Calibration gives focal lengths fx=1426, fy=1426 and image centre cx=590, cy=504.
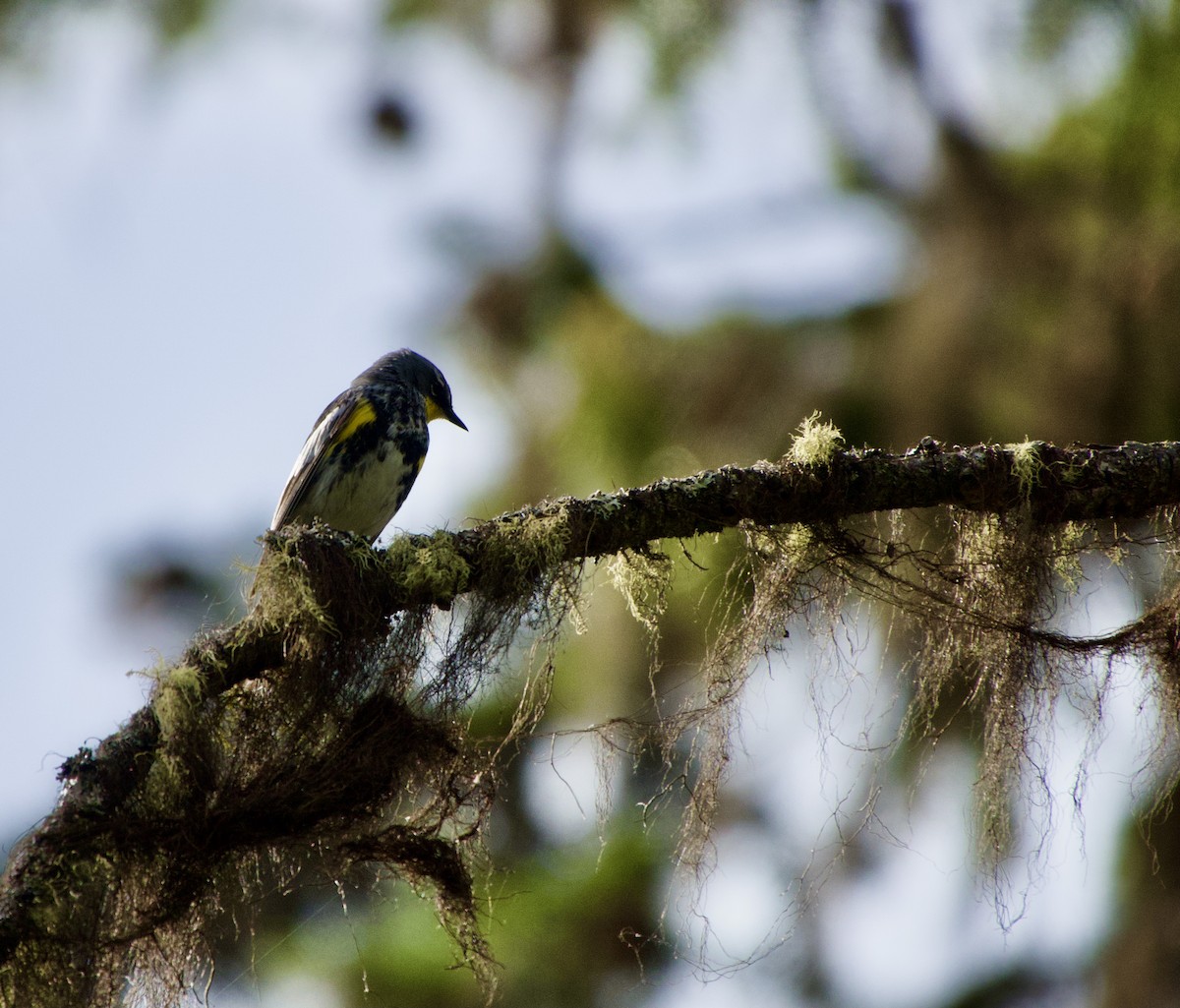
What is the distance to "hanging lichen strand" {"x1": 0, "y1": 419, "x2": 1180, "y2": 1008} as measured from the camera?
8.78 feet

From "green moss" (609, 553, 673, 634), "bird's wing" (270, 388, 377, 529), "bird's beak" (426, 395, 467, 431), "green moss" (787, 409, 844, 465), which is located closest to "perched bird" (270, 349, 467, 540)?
"bird's wing" (270, 388, 377, 529)

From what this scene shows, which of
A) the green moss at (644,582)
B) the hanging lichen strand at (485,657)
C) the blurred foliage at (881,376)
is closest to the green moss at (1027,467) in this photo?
the hanging lichen strand at (485,657)

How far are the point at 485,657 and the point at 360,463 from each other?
1912 millimetres

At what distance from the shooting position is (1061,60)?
5531mm

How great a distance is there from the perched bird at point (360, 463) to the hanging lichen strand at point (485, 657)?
5.60 feet

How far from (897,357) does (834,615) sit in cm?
270

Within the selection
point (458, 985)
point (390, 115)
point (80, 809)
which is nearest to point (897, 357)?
point (390, 115)

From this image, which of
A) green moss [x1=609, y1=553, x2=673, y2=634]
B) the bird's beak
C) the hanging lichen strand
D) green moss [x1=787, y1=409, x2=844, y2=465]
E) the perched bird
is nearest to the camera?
the hanging lichen strand

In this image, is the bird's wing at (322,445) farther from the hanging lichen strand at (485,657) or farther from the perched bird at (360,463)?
the hanging lichen strand at (485,657)

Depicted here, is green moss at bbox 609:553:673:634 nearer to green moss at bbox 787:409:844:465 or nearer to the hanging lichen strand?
the hanging lichen strand

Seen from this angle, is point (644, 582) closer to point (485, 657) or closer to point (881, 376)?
point (485, 657)

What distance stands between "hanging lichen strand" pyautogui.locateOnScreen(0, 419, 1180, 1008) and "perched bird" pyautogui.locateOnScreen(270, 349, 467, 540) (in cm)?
171

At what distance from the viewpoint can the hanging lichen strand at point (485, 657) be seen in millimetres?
2676

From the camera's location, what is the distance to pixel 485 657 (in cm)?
307
